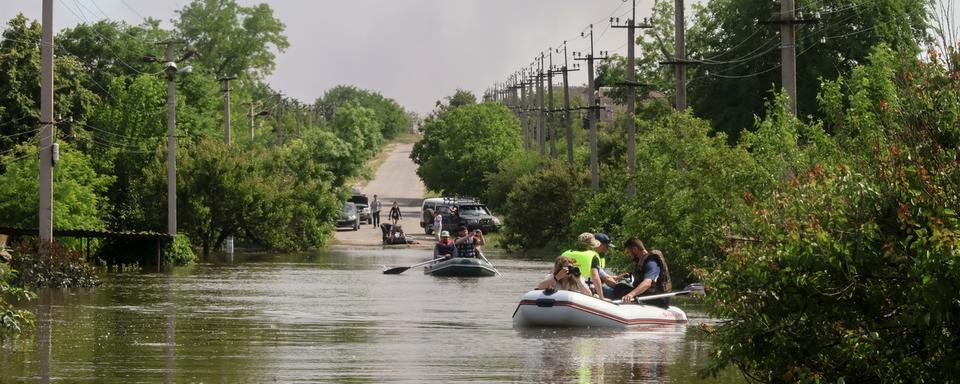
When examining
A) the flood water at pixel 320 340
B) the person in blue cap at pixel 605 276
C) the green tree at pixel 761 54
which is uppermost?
the green tree at pixel 761 54

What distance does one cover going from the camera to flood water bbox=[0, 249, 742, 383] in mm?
18172

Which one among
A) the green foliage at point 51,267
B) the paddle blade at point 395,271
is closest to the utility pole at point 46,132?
the green foliage at point 51,267

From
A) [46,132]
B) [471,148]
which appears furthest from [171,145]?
[471,148]

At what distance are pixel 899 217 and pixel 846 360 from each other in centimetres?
161

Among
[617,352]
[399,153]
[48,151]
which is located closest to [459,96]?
[399,153]

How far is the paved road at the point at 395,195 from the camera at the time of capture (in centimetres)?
7939

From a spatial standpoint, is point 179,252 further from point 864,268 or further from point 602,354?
point 864,268

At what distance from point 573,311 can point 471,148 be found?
273 ft

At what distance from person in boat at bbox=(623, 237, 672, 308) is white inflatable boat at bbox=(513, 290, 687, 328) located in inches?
14.5

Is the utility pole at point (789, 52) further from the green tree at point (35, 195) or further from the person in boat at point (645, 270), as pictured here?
the green tree at point (35, 195)

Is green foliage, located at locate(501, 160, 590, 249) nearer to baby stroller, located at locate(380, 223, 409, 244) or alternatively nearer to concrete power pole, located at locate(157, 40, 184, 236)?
baby stroller, located at locate(380, 223, 409, 244)

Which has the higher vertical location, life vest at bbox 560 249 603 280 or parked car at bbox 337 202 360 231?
parked car at bbox 337 202 360 231

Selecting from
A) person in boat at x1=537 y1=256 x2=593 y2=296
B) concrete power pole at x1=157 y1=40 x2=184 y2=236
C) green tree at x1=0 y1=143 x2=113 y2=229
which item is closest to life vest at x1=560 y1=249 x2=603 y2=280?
person in boat at x1=537 y1=256 x2=593 y2=296

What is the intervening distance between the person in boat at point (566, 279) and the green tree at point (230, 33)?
286 feet
